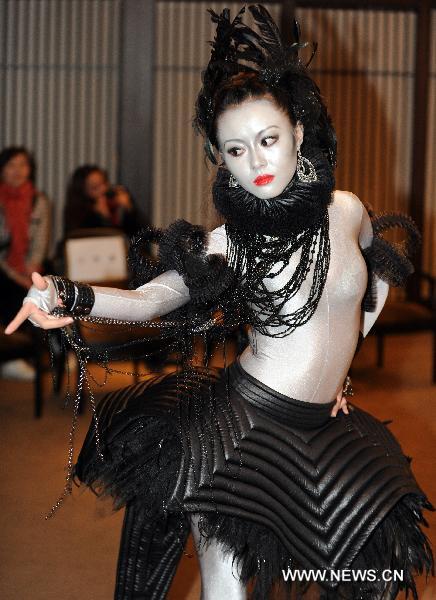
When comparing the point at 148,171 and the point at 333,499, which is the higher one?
the point at 148,171

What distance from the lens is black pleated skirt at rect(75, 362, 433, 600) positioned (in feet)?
8.05

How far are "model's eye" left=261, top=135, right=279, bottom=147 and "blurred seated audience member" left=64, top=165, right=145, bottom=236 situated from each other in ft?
12.6

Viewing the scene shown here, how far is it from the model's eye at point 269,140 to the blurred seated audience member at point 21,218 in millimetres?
3816

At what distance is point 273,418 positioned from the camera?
254 cm

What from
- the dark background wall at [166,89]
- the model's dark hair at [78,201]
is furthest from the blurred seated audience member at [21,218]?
the dark background wall at [166,89]

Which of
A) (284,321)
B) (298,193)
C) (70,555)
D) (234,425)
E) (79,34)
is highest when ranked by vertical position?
(79,34)

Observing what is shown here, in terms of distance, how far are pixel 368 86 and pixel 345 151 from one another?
0.48 metres

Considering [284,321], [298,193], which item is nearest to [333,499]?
[284,321]

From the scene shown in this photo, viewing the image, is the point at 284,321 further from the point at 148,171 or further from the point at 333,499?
the point at 148,171

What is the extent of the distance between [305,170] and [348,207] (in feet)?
0.47

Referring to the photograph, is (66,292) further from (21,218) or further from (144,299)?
(21,218)

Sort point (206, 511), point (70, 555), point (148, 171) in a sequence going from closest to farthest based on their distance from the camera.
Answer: point (206, 511)
point (70, 555)
point (148, 171)

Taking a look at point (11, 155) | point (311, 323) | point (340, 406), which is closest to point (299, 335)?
point (311, 323)

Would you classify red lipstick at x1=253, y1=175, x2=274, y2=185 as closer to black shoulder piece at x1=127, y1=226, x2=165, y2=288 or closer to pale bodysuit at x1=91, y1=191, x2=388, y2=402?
pale bodysuit at x1=91, y1=191, x2=388, y2=402
